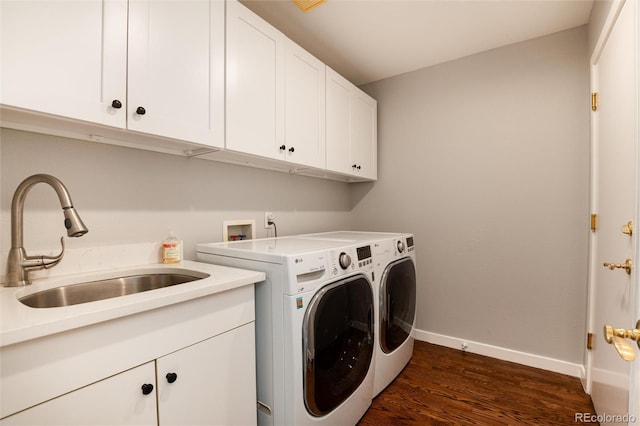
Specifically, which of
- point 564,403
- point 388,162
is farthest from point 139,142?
point 564,403

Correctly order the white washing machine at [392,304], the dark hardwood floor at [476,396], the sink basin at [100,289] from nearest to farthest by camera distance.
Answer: the sink basin at [100,289] < the dark hardwood floor at [476,396] < the white washing machine at [392,304]

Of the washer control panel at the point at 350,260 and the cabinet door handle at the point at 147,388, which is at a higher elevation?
the washer control panel at the point at 350,260

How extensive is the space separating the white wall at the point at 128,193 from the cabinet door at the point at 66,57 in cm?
35

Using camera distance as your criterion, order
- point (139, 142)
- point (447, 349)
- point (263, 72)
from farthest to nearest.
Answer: point (447, 349) < point (263, 72) < point (139, 142)

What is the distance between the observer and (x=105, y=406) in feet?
2.70

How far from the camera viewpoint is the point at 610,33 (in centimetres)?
148

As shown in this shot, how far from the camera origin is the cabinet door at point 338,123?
2174mm

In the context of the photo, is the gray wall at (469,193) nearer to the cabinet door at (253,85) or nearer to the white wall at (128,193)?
the white wall at (128,193)

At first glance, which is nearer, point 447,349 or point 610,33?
point 610,33

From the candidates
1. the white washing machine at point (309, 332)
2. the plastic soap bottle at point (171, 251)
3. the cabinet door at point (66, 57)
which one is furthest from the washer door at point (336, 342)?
the cabinet door at point (66, 57)

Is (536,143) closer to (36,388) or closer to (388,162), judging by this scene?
(388,162)

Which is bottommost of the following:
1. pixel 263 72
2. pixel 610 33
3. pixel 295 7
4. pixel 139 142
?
pixel 139 142

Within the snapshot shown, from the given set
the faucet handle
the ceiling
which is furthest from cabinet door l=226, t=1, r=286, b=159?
the faucet handle

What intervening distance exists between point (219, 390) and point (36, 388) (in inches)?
22.2
